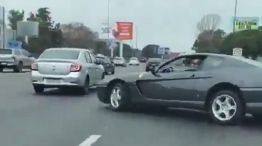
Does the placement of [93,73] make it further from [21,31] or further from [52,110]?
[21,31]

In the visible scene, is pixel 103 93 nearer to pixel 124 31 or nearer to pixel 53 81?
pixel 53 81

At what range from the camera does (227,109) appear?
424 inches

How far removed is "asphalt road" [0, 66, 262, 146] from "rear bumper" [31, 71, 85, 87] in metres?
2.45

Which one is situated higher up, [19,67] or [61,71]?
[61,71]

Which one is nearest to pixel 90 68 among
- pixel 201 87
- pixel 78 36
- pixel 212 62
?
pixel 212 62

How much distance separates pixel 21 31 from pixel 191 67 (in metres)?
85.8

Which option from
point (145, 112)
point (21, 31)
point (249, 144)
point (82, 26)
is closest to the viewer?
point (249, 144)

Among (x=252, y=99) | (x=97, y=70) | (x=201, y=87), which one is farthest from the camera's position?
(x=97, y=70)

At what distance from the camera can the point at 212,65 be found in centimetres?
1132

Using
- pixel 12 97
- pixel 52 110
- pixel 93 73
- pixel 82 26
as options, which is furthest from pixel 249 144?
pixel 82 26

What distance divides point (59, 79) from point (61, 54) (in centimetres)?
105

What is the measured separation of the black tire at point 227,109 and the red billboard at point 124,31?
335ft

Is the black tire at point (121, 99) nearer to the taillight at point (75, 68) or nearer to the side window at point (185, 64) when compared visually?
the side window at point (185, 64)

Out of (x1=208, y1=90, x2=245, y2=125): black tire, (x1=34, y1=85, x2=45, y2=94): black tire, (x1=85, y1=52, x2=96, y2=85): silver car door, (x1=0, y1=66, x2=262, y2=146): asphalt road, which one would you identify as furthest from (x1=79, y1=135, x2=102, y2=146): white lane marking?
(x1=85, y1=52, x2=96, y2=85): silver car door
